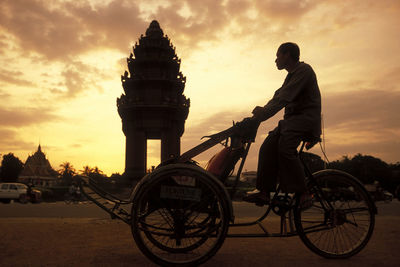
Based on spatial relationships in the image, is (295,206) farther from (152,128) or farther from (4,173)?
(4,173)

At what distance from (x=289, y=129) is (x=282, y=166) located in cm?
36

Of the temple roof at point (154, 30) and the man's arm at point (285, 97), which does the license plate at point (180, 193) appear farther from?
the temple roof at point (154, 30)

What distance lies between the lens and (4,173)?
85500 mm

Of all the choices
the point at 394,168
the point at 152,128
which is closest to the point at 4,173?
the point at 152,128

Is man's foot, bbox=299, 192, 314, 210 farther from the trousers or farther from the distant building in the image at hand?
the distant building

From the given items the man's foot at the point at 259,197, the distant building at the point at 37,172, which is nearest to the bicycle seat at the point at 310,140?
the man's foot at the point at 259,197

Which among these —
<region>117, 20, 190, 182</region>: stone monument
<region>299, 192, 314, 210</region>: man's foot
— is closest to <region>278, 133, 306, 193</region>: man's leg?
<region>299, 192, 314, 210</region>: man's foot

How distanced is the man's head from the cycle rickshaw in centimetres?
74

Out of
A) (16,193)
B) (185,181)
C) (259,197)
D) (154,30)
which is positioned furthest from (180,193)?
(154,30)

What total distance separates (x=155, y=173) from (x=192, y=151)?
422 mm

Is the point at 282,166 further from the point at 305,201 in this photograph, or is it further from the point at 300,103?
the point at 300,103

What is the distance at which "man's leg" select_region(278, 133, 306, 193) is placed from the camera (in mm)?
3246

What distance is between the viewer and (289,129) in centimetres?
333

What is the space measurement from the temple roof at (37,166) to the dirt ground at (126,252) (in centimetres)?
11347
